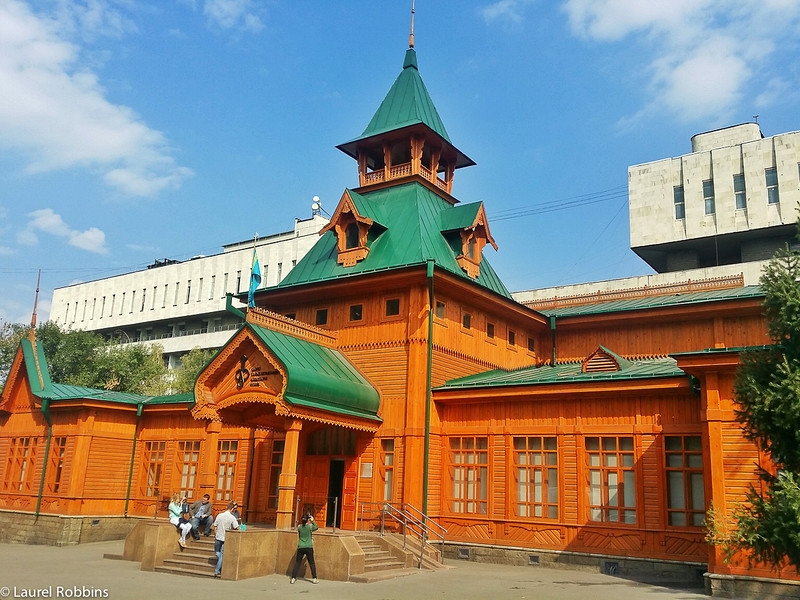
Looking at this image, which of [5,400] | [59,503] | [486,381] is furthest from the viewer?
[5,400]

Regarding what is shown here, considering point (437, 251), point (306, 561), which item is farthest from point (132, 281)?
point (306, 561)

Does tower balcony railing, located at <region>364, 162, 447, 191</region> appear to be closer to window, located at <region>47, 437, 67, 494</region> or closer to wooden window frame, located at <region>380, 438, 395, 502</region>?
wooden window frame, located at <region>380, 438, 395, 502</region>

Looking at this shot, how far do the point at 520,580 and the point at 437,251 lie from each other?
12.0 m

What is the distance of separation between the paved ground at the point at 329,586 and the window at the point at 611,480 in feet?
5.85

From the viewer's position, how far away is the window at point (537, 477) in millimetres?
21672

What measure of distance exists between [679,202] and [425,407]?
4851cm

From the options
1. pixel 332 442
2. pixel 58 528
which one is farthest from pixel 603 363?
pixel 58 528

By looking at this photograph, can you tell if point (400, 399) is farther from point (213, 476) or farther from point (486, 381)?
point (213, 476)

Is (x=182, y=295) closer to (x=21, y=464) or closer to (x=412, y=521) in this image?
(x=21, y=464)

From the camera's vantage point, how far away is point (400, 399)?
2395 centimetres

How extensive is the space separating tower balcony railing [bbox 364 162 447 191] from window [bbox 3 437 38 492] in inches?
711

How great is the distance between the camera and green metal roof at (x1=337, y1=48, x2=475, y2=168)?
30.2m

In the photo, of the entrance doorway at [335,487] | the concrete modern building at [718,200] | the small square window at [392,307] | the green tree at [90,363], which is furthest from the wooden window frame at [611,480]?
the concrete modern building at [718,200]

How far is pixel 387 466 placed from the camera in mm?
23641
